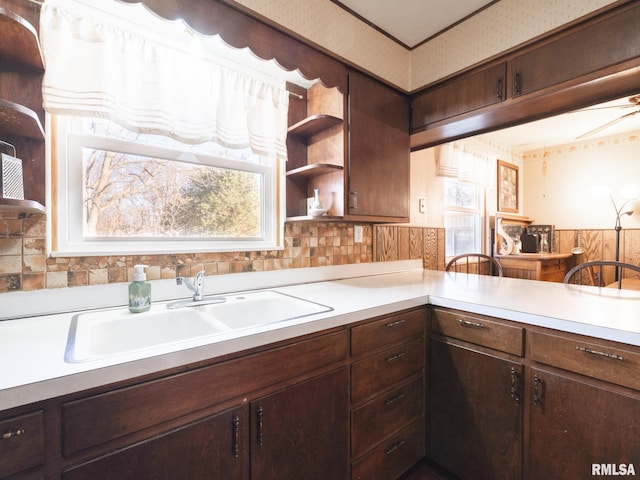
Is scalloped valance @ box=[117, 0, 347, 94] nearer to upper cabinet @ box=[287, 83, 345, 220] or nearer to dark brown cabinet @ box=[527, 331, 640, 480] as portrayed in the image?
upper cabinet @ box=[287, 83, 345, 220]

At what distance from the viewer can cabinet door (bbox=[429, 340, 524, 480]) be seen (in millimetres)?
1225

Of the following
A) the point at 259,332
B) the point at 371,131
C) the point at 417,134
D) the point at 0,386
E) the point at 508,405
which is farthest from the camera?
the point at 417,134

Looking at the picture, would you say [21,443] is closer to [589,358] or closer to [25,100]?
[25,100]

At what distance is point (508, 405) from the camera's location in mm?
1228

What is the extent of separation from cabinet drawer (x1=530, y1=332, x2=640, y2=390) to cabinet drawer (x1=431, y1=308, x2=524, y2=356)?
0.06 m

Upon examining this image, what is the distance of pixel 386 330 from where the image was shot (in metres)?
1.31

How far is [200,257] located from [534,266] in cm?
343

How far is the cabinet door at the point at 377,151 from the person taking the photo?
1.70 metres

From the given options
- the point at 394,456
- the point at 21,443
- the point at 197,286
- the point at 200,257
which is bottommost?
the point at 394,456

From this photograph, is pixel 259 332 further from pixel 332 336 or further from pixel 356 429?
pixel 356 429

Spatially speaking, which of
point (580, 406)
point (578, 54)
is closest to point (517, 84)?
point (578, 54)

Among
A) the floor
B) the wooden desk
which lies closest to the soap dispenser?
the floor

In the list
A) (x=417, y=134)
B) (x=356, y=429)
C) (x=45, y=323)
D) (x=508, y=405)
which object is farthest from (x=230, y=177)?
(x=508, y=405)

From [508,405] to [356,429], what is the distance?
0.62 metres
